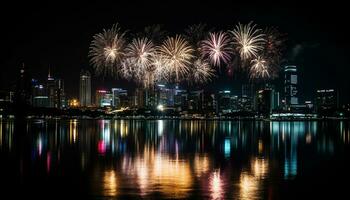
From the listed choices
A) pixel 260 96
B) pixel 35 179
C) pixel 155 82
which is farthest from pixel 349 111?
pixel 35 179

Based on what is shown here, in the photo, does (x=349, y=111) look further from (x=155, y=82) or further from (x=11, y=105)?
(x=155, y=82)

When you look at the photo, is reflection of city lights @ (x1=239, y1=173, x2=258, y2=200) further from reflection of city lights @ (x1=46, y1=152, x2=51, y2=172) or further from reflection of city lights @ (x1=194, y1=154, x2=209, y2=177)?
reflection of city lights @ (x1=46, y1=152, x2=51, y2=172)

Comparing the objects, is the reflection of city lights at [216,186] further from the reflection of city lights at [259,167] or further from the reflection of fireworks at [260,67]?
the reflection of fireworks at [260,67]

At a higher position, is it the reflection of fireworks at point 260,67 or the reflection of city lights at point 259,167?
the reflection of fireworks at point 260,67

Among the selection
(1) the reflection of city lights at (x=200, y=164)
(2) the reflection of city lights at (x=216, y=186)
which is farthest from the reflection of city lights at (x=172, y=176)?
(2) the reflection of city lights at (x=216, y=186)

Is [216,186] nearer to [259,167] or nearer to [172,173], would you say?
[172,173]

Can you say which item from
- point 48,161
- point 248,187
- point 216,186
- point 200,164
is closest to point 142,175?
point 216,186
